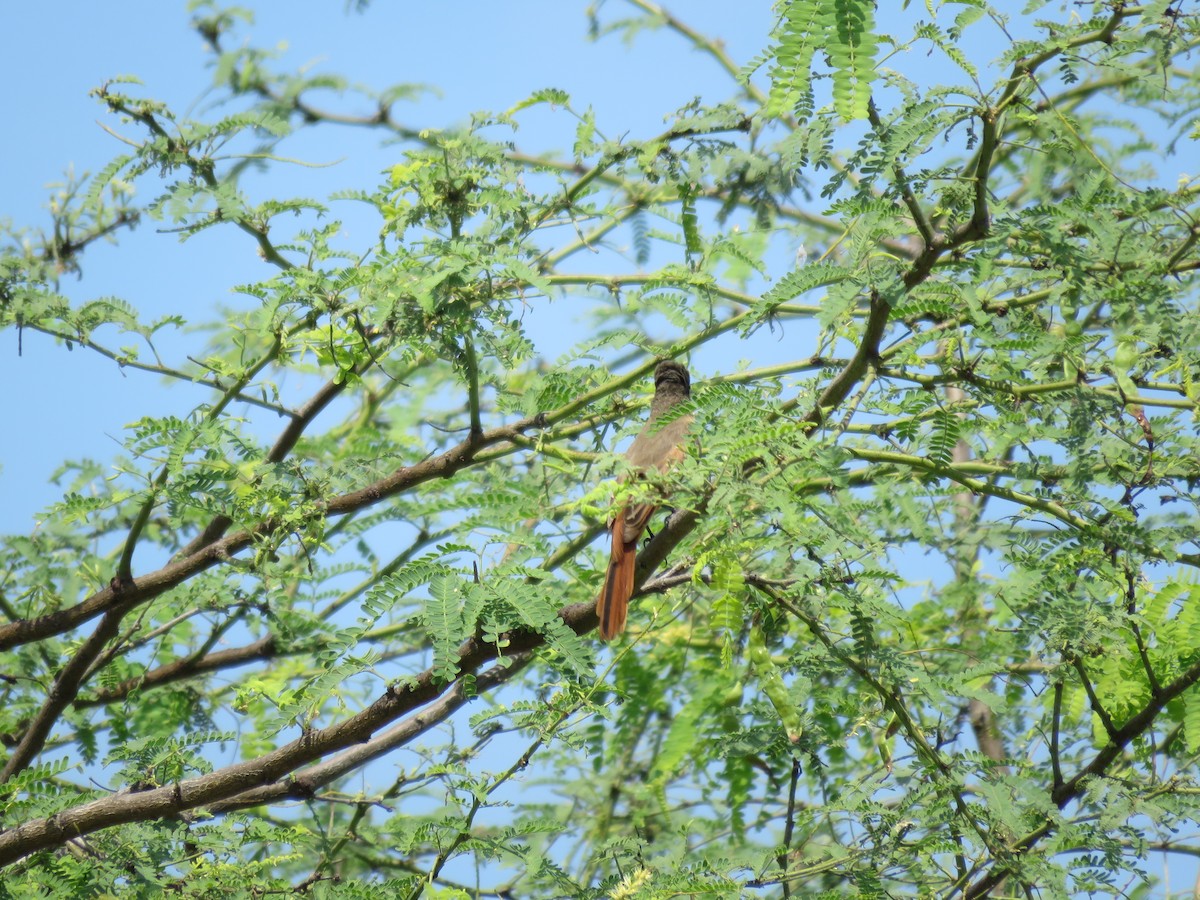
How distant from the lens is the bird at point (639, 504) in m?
3.79

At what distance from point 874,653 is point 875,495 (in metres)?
1.88

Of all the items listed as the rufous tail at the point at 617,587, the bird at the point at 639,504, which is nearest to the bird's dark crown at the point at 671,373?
the bird at the point at 639,504

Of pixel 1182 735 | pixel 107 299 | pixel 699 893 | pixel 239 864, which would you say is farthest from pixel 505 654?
pixel 1182 735

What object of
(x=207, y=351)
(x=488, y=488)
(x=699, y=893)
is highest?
(x=207, y=351)

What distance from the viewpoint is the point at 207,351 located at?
22.0ft

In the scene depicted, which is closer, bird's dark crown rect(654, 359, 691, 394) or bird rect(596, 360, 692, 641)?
bird rect(596, 360, 692, 641)

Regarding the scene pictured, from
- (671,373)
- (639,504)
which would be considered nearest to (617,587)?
(639,504)

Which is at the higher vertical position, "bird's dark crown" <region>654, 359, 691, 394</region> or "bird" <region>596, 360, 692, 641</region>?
"bird's dark crown" <region>654, 359, 691, 394</region>

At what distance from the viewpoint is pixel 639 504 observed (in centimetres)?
383

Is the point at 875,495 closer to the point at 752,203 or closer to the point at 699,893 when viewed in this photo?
the point at 752,203

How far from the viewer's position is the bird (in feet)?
12.4

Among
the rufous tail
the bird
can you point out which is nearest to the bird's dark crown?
the bird

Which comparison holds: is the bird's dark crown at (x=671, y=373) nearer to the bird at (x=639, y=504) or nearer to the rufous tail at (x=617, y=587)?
the bird at (x=639, y=504)

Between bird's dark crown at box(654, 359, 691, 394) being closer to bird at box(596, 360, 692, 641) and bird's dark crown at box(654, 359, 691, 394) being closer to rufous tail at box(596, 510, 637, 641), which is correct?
bird at box(596, 360, 692, 641)
